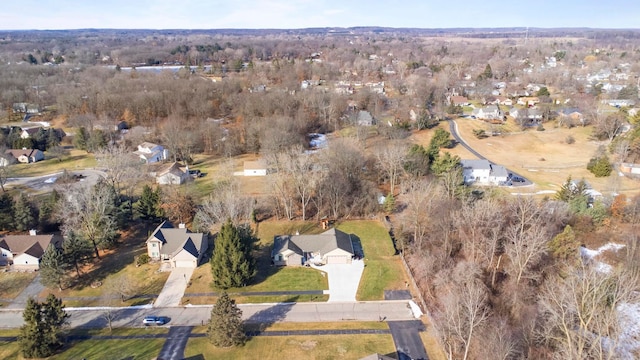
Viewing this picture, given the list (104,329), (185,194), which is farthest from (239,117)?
(104,329)

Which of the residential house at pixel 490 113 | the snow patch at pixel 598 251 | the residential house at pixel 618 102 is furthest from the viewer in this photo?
the residential house at pixel 618 102

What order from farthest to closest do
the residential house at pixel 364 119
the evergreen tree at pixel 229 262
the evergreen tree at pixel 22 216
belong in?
the residential house at pixel 364 119
the evergreen tree at pixel 22 216
the evergreen tree at pixel 229 262

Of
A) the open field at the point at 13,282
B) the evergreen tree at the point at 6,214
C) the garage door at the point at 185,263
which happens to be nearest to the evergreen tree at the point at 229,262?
the garage door at the point at 185,263

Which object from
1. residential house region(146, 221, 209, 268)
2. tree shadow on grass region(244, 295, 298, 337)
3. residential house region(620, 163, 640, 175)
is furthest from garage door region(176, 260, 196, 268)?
residential house region(620, 163, 640, 175)

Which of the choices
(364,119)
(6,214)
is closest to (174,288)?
(6,214)

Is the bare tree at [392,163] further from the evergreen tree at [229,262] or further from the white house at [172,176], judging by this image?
the white house at [172,176]

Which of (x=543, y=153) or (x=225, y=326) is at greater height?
(x=543, y=153)

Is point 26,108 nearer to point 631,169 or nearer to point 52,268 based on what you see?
point 52,268
